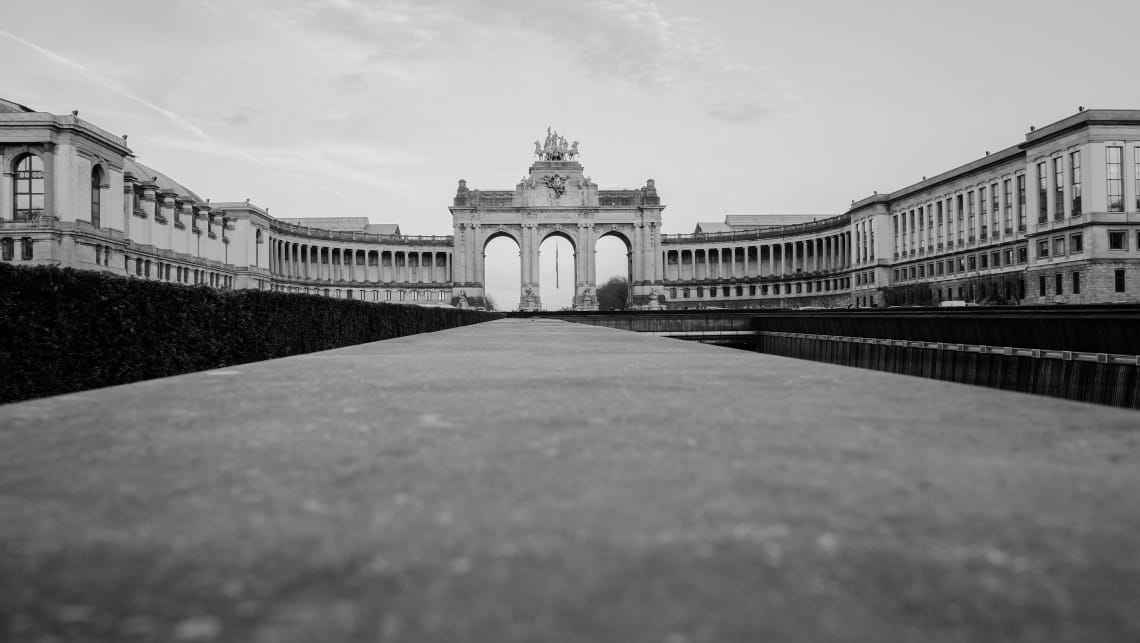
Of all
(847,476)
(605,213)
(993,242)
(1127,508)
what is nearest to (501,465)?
(847,476)

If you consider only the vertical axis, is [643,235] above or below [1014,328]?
above

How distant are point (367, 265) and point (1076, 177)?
261 ft

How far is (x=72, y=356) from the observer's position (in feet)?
24.3

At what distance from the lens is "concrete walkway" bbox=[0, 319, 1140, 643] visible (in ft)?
2.12

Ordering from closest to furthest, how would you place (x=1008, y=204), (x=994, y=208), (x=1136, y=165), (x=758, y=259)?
(x=1136, y=165) → (x=1008, y=204) → (x=994, y=208) → (x=758, y=259)

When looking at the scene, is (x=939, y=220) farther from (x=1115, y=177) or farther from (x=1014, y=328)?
(x=1014, y=328)

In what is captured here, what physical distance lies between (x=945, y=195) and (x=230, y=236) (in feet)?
247

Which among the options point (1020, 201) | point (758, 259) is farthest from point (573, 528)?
point (758, 259)

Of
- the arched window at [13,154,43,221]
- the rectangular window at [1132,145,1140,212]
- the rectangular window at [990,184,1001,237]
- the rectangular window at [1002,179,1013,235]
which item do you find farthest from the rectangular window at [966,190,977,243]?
the arched window at [13,154,43,221]

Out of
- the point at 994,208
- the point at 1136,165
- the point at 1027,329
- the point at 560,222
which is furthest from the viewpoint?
the point at 560,222

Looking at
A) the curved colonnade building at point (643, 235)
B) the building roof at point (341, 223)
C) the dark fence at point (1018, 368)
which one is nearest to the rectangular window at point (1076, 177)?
the curved colonnade building at point (643, 235)

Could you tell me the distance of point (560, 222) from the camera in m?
84.8

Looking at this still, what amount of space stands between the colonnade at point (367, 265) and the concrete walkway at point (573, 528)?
8943 centimetres

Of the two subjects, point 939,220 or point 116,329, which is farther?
point 939,220
